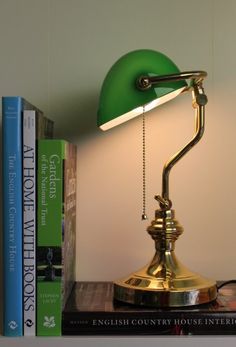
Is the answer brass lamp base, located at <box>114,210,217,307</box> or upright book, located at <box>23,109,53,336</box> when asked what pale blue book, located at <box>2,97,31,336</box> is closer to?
upright book, located at <box>23,109,53,336</box>

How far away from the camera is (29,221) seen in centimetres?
78

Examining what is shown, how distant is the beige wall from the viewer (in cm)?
100

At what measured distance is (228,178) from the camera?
1.00m

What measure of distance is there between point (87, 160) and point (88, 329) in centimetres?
34

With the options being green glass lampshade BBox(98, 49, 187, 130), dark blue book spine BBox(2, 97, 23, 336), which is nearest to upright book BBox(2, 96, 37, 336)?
dark blue book spine BBox(2, 97, 23, 336)

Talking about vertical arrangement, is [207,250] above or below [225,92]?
below

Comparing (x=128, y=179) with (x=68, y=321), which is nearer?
(x=68, y=321)

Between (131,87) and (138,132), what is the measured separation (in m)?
0.21

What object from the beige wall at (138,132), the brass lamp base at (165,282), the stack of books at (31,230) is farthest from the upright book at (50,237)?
the beige wall at (138,132)

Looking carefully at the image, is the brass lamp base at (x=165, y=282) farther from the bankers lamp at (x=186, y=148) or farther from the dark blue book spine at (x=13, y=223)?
the dark blue book spine at (x=13, y=223)

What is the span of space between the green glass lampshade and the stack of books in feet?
0.31

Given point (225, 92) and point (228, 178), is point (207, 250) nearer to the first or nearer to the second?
point (228, 178)

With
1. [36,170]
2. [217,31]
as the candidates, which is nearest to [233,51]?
[217,31]

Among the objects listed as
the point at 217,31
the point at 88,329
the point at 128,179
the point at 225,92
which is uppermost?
the point at 217,31
